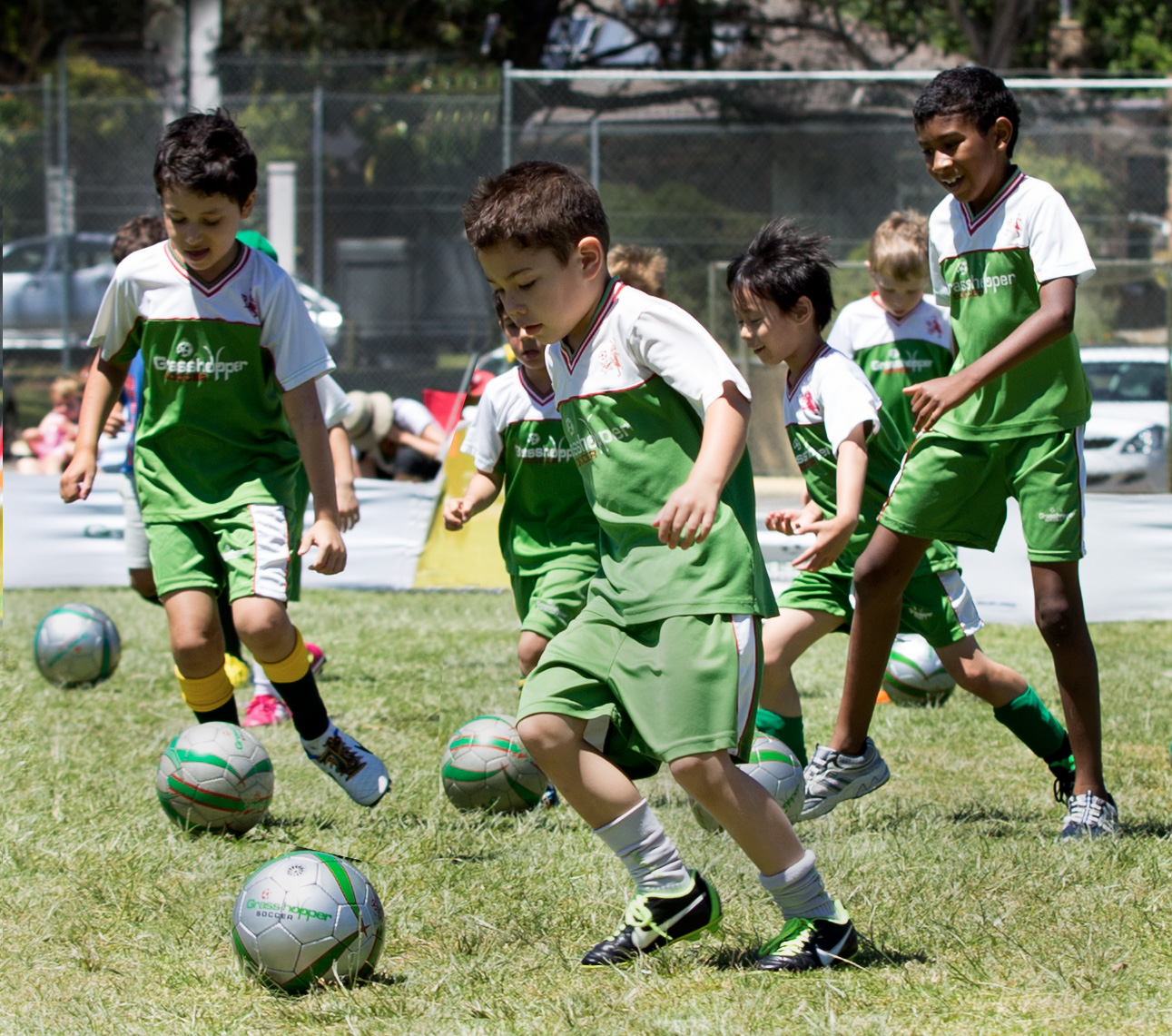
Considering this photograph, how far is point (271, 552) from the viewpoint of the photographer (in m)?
4.74

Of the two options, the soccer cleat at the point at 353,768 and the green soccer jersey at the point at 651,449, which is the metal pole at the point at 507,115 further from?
the green soccer jersey at the point at 651,449

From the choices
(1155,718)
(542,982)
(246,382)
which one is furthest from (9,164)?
(542,982)

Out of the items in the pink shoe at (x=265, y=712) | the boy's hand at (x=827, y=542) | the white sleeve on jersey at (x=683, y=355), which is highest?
the white sleeve on jersey at (x=683, y=355)

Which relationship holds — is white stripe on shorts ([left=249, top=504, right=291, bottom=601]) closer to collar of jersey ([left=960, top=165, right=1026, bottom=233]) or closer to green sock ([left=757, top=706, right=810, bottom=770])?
green sock ([left=757, top=706, right=810, bottom=770])

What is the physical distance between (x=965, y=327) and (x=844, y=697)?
4.02ft

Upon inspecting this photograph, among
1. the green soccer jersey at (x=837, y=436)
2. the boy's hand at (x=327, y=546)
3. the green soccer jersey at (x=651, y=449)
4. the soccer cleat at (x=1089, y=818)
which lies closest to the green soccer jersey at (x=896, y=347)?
the green soccer jersey at (x=837, y=436)

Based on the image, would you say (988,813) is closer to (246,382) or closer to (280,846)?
(280,846)

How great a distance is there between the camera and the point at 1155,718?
624 centimetres

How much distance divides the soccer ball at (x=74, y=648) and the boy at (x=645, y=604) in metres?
4.30

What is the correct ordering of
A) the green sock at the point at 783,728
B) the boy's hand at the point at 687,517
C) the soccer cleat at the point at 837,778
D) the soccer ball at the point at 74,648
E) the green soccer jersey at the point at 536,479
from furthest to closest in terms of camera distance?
the soccer ball at the point at 74,648, the green soccer jersey at the point at 536,479, the green sock at the point at 783,728, the soccer cleat at the point at 837,778, the boy's hand at the point at 687,517

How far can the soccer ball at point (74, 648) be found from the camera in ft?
23.1

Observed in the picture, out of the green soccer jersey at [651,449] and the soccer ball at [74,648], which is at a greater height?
the green soccer jersey at [651,449]

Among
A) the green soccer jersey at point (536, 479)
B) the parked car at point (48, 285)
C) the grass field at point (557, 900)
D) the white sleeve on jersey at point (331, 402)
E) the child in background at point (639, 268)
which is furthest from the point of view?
the parked car at point (48, 285)

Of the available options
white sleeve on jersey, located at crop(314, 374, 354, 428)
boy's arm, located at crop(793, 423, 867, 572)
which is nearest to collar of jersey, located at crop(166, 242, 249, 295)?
white sleeve on jersey, located at crop(314, 374, 354, 428)
